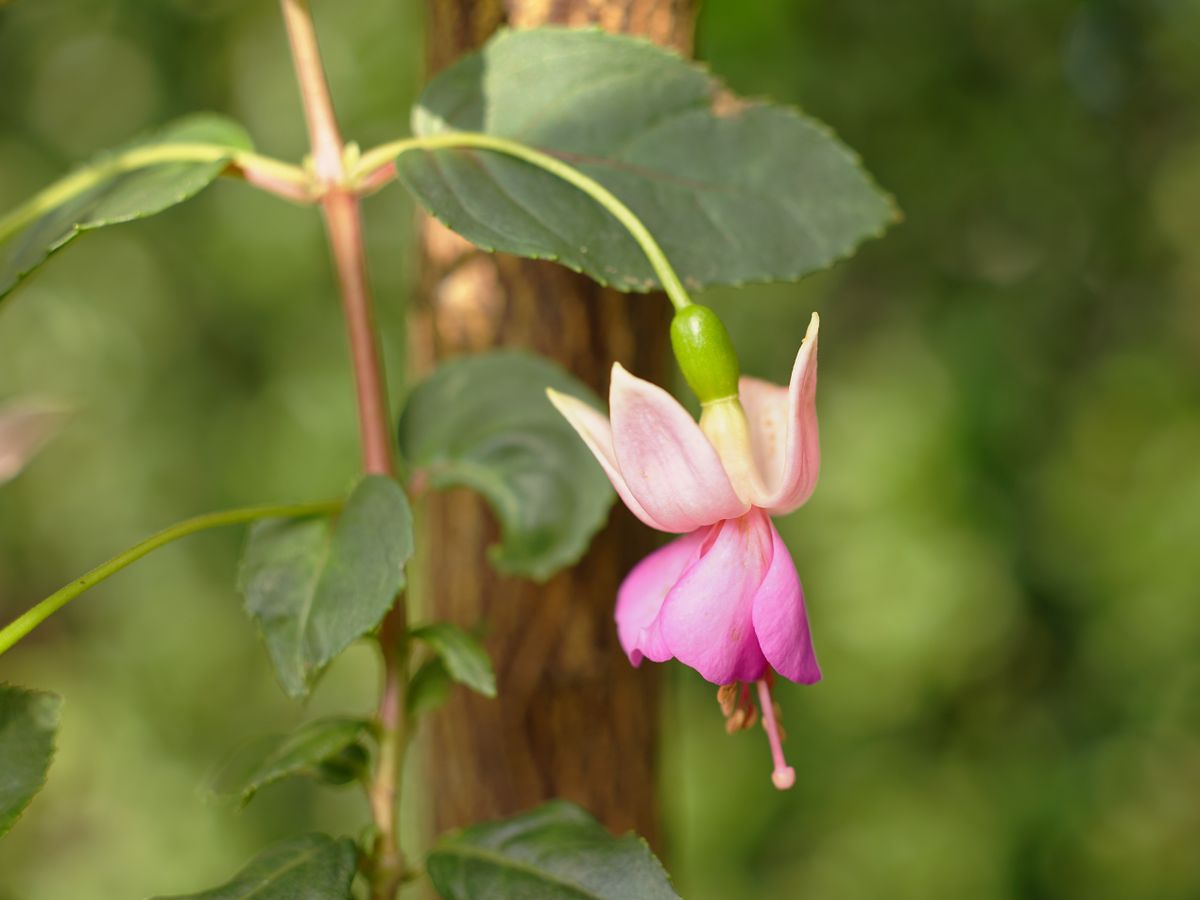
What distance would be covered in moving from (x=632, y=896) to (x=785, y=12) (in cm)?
119

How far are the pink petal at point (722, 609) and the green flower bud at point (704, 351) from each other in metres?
0.05

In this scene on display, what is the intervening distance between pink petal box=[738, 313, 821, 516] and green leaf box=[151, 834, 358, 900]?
19 cm

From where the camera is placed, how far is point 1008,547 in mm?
1499

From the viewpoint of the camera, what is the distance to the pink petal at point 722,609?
325mm

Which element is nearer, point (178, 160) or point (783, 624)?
point (783, 624)

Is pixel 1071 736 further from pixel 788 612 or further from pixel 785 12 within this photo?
pixel 788 612

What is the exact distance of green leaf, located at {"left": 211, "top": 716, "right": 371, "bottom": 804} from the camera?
0.39 metres

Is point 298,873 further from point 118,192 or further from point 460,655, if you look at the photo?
point 118,192

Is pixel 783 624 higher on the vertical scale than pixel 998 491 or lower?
higher

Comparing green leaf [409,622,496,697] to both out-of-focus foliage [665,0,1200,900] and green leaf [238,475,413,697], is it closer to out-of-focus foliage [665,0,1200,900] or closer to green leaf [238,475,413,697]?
green leaf [238,475,413,697]

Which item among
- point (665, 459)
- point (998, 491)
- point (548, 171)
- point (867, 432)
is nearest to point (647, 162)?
point (548, 171)

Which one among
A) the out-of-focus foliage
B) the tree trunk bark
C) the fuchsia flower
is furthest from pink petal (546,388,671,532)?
the out-of-focus foliage

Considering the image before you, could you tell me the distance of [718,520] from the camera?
348 mm

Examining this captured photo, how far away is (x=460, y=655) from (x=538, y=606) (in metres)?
0.20
